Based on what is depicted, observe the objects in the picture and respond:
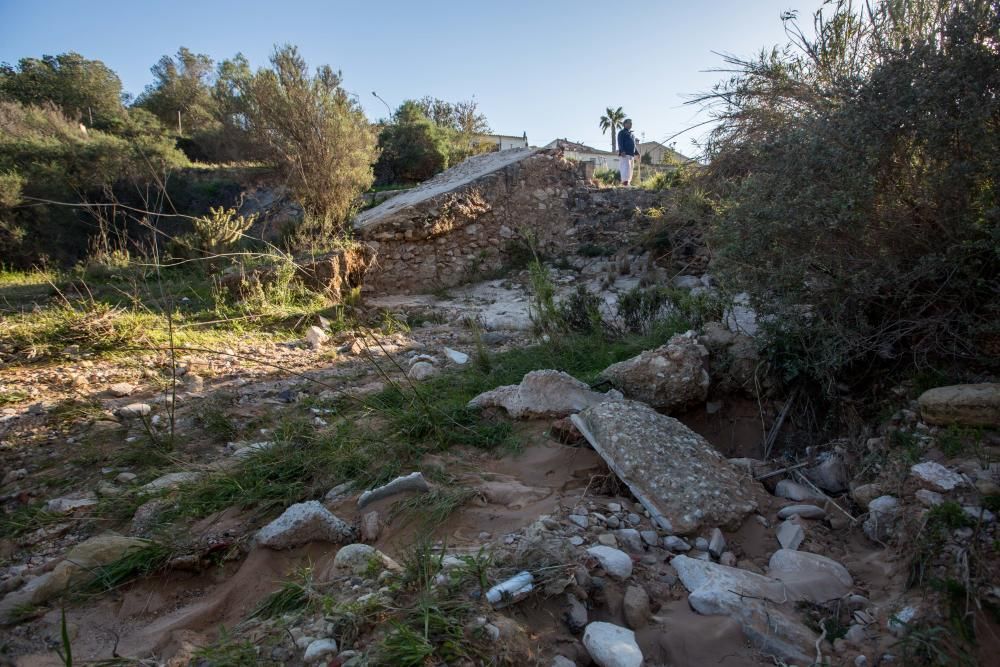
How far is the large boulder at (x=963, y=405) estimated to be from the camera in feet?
6.60

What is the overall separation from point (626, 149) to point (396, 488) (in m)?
9.56

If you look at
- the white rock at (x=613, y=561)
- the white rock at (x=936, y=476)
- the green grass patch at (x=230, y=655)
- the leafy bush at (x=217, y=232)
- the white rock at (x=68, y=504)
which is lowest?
the white rock at (x=613, y=561)

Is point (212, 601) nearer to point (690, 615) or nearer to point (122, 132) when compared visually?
point (690, 615)

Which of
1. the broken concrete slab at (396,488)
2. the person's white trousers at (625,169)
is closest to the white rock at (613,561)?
the broken concrete slab at (396,488)

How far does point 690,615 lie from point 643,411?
3.53ft

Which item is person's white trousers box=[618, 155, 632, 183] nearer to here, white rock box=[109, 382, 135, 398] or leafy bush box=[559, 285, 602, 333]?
leafy bush box=[559, 285, 602, 333]

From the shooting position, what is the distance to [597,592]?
157 centimetres

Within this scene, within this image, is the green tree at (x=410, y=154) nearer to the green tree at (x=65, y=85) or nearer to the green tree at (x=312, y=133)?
the green tree at (x=312, y=133)

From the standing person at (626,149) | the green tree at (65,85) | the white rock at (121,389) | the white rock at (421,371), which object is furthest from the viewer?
the green tree at (65,85)

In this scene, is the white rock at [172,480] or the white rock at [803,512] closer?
the white rock at [803,512]

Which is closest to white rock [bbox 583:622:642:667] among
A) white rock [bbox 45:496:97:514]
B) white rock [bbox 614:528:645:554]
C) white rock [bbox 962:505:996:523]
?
white rock [bbox 614:528:645:554]

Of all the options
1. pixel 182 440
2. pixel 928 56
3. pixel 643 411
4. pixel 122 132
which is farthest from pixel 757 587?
pixel 122 132

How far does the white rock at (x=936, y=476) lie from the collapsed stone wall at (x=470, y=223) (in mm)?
5973

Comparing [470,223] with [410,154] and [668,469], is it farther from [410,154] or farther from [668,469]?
[410,154]
